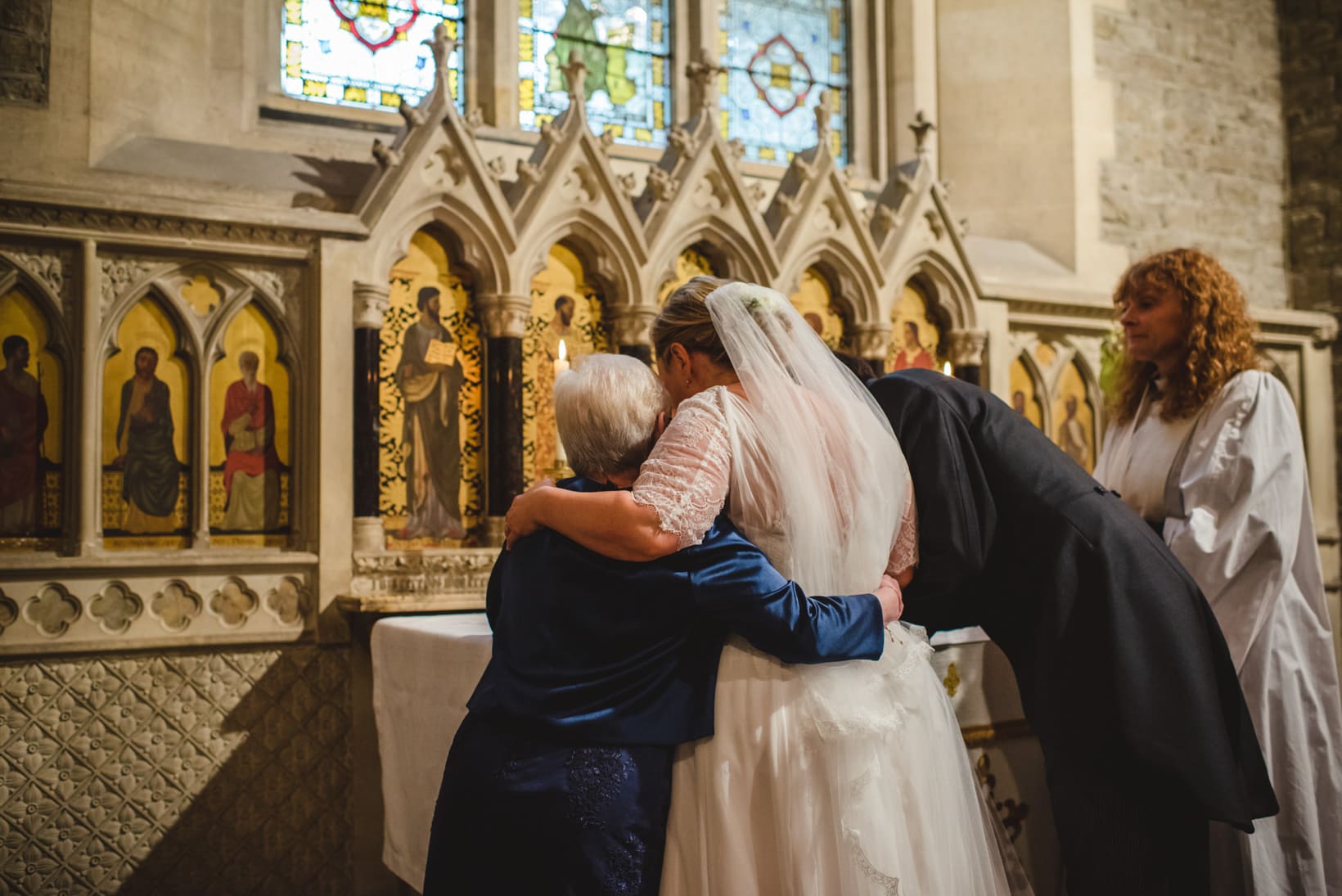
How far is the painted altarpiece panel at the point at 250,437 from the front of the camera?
4.18 m

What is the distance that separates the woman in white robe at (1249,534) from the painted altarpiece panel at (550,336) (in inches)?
89.2

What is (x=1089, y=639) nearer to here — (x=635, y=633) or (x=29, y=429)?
(x=635, y=633)

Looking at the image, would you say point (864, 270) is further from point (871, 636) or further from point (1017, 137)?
point (871, 636)

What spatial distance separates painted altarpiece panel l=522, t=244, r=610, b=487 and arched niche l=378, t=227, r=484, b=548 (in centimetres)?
21

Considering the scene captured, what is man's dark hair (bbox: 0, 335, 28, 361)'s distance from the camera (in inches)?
154

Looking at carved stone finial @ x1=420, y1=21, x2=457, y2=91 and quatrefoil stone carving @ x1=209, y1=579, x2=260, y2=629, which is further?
carved stone finial @ x1=420, y1=21, x2=457, y2=91

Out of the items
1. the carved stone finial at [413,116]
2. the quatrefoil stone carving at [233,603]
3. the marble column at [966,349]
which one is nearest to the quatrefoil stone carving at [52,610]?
the quatrefoil stone carving at [233,603]

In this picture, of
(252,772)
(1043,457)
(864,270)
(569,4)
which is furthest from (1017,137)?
(252,772)

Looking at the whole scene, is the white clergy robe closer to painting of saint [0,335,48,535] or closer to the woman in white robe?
the woman in white robe

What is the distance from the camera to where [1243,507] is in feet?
10.4

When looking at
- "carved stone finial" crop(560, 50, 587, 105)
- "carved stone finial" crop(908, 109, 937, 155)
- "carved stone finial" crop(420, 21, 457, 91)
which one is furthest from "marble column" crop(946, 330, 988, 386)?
"carved stone finial" crop(420, 21, 457, 91)

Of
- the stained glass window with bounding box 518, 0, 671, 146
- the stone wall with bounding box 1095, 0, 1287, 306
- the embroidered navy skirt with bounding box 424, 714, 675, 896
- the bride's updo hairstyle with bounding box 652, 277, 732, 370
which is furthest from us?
the stone wall with bounding box 1095, 0, 1287, 306

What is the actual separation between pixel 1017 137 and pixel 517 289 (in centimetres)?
393

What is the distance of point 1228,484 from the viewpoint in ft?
10.6
